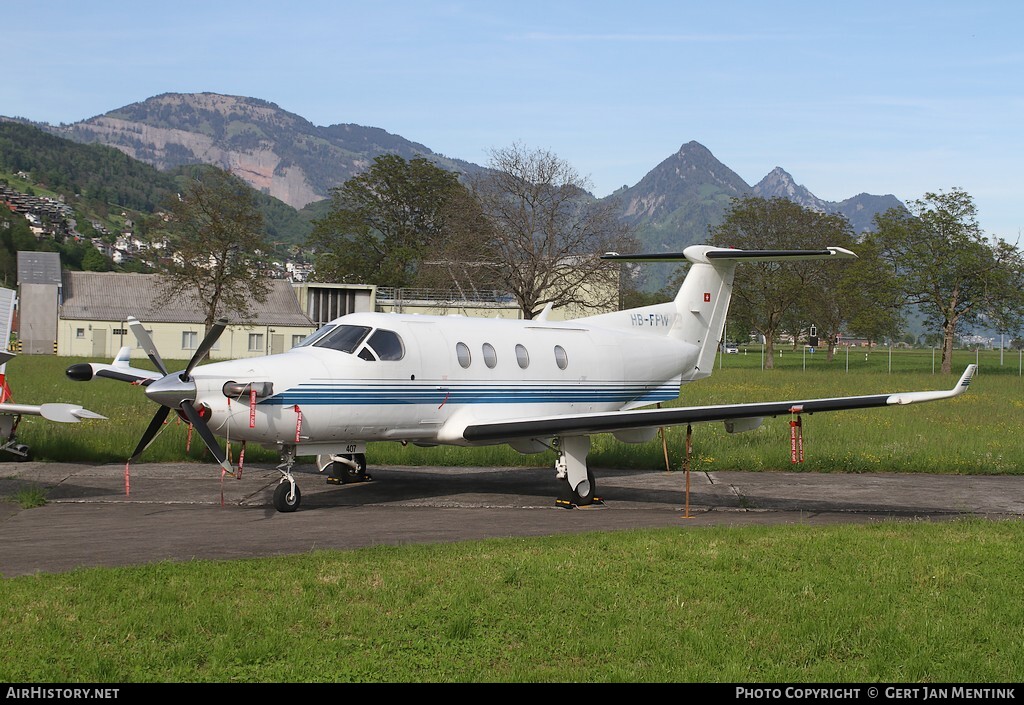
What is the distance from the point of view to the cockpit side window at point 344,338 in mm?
14539

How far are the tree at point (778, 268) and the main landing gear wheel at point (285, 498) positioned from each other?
54367 mm

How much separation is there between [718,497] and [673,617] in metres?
8.50

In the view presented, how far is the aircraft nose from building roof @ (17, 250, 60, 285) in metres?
72.8

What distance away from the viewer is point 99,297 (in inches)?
3098

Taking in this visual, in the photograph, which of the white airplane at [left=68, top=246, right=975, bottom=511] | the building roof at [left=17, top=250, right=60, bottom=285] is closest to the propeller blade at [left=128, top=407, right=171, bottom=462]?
the white airplane at [left=68, top=246, right=975, bottom=511]

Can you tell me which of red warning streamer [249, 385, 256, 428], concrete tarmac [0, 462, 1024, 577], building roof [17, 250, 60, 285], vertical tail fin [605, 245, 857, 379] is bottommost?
concrete tarmac [0, 462, 1024, 577]

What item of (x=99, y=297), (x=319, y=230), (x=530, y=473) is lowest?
(x=530, y=473)

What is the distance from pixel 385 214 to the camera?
96.4m

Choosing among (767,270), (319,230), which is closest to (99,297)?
(319,230)

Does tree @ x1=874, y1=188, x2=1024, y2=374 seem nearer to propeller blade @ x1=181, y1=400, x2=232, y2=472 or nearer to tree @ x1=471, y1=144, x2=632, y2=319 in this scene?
tree @ x1=471, y1=144, x2=632, y2=319

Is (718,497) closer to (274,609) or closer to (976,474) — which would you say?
(976,474)

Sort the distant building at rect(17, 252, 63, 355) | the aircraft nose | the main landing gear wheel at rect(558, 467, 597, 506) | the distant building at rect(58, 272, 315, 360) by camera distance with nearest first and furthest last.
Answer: the aircraft nose < the main landing gear wheel at rect(558, 467, 597, 506) < the distant building at rect(58, 272, 315, 360) < the distant building at rect(17, 252, 63, 355)

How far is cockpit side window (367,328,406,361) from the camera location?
577 inches
